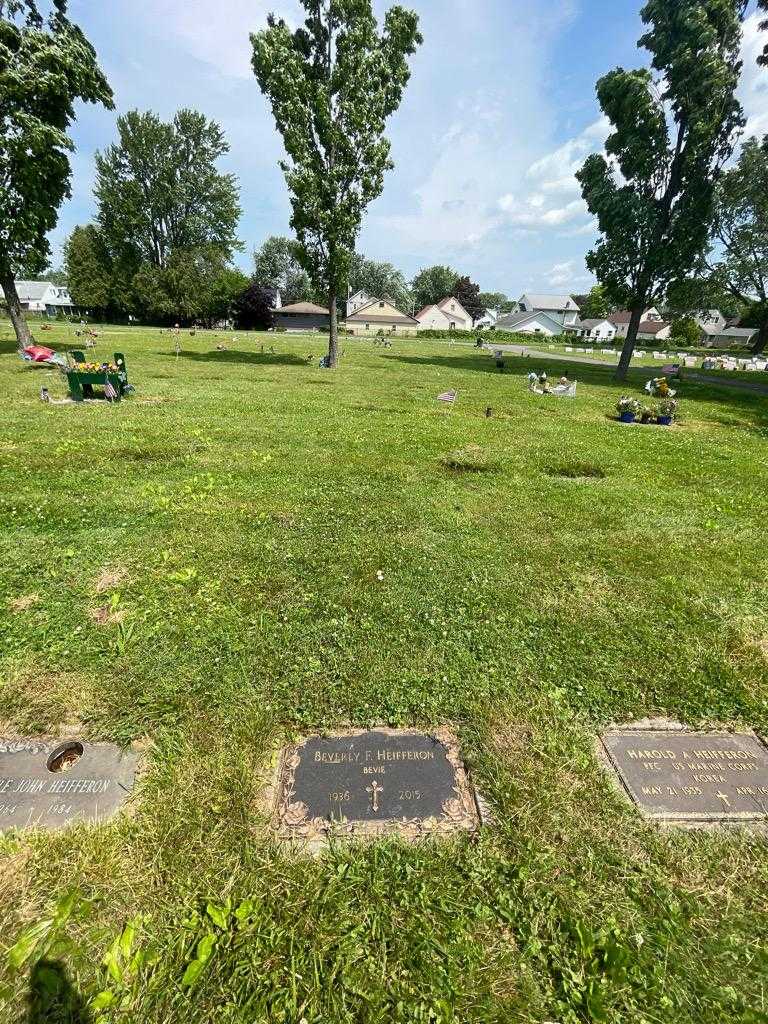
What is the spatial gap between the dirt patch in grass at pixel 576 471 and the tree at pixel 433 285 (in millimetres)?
107304

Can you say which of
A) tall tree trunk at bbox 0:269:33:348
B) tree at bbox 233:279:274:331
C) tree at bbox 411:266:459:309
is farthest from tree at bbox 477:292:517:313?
tall tree trunk at bbox 0:269:33:348

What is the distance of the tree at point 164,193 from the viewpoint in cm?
5256

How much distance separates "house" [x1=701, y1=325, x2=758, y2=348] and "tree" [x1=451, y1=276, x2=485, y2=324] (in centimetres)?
4596

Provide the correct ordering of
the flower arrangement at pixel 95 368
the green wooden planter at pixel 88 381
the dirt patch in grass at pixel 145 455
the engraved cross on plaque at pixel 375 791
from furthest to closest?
the flower arrangement at pixel 95 368
the green wooden planter at pixel 88 381
the dirt patch in grass at pixel 145 455
the engraved cross on plaque at pixel 375 791

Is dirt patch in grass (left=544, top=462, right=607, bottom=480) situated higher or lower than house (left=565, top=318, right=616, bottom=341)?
lower

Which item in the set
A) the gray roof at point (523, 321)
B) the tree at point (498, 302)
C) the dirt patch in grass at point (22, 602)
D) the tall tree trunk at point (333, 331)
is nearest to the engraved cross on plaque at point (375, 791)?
the dirt patch in grass at point (22, 602)

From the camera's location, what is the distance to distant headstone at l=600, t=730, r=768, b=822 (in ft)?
8.80

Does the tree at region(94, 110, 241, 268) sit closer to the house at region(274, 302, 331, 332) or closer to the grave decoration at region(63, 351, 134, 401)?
the house at region(274, 302, 331, 332)

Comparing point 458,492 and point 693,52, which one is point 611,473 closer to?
point 458,492

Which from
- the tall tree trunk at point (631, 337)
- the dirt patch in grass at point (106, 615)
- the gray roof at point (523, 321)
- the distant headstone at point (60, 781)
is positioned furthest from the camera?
the gray roof at point (523, 321)

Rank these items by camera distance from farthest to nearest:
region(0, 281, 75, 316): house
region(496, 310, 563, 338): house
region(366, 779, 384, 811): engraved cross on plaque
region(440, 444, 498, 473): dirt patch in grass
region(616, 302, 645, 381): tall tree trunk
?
region(0, 281, 75, 316): house → region(496, 310, 563, 338): house → region(616, 302, 645, 381): tall tree trunk → region(440, 444, 498, 473): dirt patch in grass → region(366, 779, 384, 811): engraved cross on plaque

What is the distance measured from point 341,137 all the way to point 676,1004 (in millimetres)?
24797

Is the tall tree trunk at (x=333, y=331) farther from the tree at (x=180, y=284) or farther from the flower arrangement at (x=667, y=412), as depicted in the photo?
the tree at (x=180, y=284)

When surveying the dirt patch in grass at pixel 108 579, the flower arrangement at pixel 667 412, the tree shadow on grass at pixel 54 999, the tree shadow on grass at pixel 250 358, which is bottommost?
the tree shadow on grass at pixel 54 999
